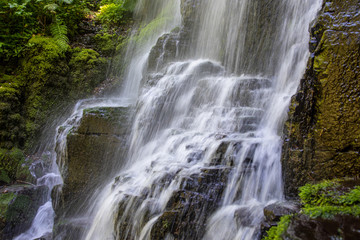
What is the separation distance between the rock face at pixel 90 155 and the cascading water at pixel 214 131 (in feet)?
1.55

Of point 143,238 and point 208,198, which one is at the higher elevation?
point 208,198

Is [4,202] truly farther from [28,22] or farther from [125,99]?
[28,22]

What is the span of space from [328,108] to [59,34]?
11.1 meters

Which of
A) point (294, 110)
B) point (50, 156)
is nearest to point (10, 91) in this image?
point (50, 156)

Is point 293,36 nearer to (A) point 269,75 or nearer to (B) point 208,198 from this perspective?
(A) point 269,75

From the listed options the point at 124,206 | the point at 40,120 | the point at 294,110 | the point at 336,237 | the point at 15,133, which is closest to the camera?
the point at 336,237

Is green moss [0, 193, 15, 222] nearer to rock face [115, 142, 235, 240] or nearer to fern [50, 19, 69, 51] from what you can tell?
→ rock face [115, 142, 235, 240]

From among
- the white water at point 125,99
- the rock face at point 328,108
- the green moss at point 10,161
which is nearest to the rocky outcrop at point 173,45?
the white water at point 125,99

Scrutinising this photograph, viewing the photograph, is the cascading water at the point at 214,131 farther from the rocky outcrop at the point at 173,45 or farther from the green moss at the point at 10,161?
the green moss at the point at 10,161

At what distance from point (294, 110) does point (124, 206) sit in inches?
138

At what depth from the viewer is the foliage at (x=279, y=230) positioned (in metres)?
3.13

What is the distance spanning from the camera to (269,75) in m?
8.12

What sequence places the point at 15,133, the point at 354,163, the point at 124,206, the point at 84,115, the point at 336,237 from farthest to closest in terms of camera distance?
the point at 15,133 < the point at 84,115 < the point at 124,206 < the point at 354,163 < the point at 336,237

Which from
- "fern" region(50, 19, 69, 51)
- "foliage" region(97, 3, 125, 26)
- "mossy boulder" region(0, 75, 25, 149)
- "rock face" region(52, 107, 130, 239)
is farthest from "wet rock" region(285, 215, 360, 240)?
"foliage" region(97, 3, 125, 26)
